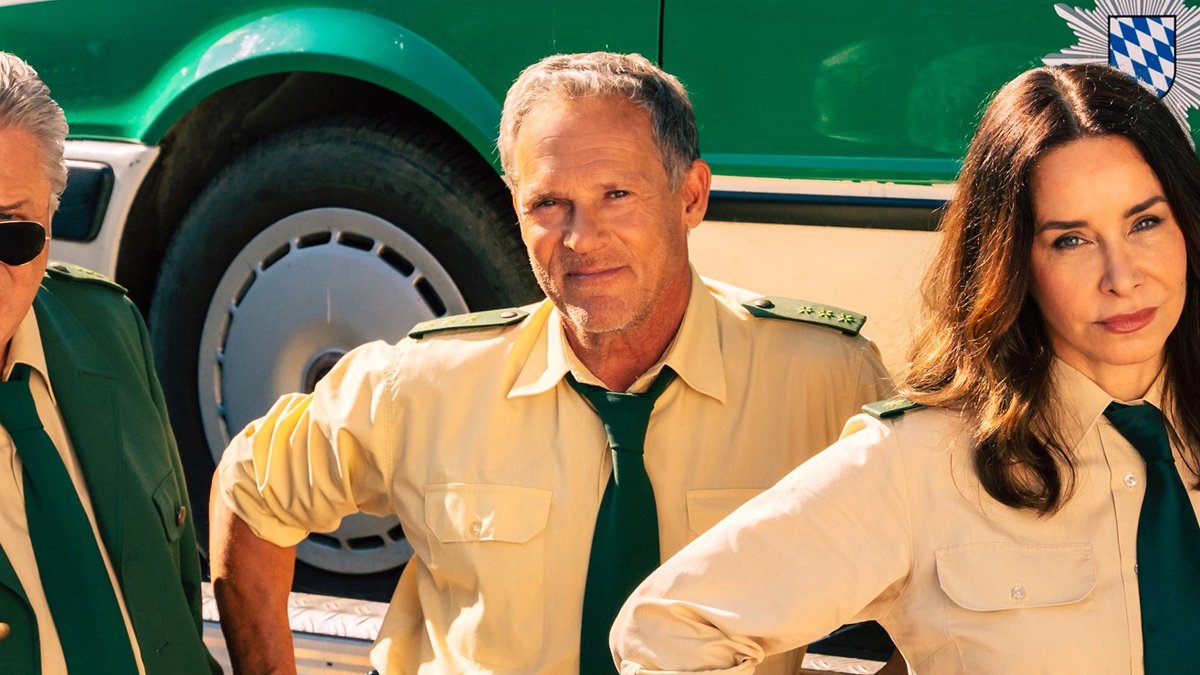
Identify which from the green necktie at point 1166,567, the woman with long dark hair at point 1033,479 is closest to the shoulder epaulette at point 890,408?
the woman with long dark hair at point 1033,479

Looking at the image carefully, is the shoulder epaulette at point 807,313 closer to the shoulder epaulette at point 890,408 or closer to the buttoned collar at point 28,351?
the shoulder epaulette at point 890,408

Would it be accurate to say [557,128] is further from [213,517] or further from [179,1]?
[179,1]

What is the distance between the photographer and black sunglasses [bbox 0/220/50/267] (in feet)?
7.00

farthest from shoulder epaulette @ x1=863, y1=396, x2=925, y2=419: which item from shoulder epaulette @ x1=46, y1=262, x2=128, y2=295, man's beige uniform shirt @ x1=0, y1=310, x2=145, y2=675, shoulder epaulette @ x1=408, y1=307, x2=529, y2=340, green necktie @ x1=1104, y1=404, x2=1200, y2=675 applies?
shoulder epaulette @ x1=46, y1=262, x2=128, y2=295

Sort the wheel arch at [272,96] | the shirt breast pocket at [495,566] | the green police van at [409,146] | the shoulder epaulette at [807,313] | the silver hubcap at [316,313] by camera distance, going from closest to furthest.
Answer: the shirt breast pocket at [495,566] → the shoulder epaulette at [807,313] → the green police van at [409,146] → the wheel arch at [272,96] → the silver hubcap at [316,313]

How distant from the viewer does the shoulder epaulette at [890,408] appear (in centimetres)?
201

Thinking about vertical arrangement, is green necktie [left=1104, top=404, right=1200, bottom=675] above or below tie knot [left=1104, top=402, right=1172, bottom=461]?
below

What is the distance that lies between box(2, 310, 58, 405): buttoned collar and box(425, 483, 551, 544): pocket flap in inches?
22.8

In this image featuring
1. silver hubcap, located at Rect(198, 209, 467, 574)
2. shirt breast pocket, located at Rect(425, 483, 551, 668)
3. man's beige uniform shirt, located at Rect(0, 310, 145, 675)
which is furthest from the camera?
silver hubcap, located at Rect(198, 209, 467, 574)

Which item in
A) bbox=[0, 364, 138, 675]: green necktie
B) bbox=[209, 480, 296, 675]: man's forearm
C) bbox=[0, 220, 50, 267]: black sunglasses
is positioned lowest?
bbox=[209, 480, 296, 675]: man's forearm

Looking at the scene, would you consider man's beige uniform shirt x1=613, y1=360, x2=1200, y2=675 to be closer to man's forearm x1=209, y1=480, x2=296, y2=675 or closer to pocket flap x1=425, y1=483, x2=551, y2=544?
pocket flap x1=425, y1=483, x2=551, y2=544

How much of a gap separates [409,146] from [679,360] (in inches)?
47.5

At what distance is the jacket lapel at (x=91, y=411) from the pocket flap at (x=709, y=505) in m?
0.82

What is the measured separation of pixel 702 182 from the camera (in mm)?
2549
